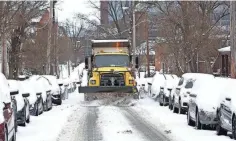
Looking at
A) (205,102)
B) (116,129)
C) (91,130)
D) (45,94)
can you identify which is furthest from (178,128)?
(45,94)

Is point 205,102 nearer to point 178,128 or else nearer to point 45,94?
point 178,128

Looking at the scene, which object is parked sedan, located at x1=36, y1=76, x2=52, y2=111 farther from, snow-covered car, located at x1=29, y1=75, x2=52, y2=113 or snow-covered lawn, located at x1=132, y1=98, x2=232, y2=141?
snow-covered lawn, located at x1=132, y1=98, x2=232, y2=141

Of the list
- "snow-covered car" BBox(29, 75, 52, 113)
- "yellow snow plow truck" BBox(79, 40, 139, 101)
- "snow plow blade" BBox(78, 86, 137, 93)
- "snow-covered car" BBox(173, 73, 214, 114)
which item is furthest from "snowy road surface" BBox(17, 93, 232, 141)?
"yellow snow plow truck" BBox(79, 40, 139, 101)

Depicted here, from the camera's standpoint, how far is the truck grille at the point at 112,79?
101 feet

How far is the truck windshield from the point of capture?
103 feet

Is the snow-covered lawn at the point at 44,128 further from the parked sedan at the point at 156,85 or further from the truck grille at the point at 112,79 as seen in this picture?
the parked sedan at the point at 156,85

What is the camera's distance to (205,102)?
16.1 metres

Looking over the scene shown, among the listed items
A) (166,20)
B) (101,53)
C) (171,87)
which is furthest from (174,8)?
(171,87)

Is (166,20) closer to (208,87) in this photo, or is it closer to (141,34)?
(208,87)

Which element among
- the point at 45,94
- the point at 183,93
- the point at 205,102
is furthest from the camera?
the point at 45,94

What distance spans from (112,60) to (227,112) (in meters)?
17.7

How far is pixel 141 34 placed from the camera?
75438mm

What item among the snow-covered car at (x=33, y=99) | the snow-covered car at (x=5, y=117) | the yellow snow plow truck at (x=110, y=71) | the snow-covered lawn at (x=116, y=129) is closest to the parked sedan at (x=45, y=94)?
the snow-covered car at (x=33, y=99)

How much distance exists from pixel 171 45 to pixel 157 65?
54871 mm
